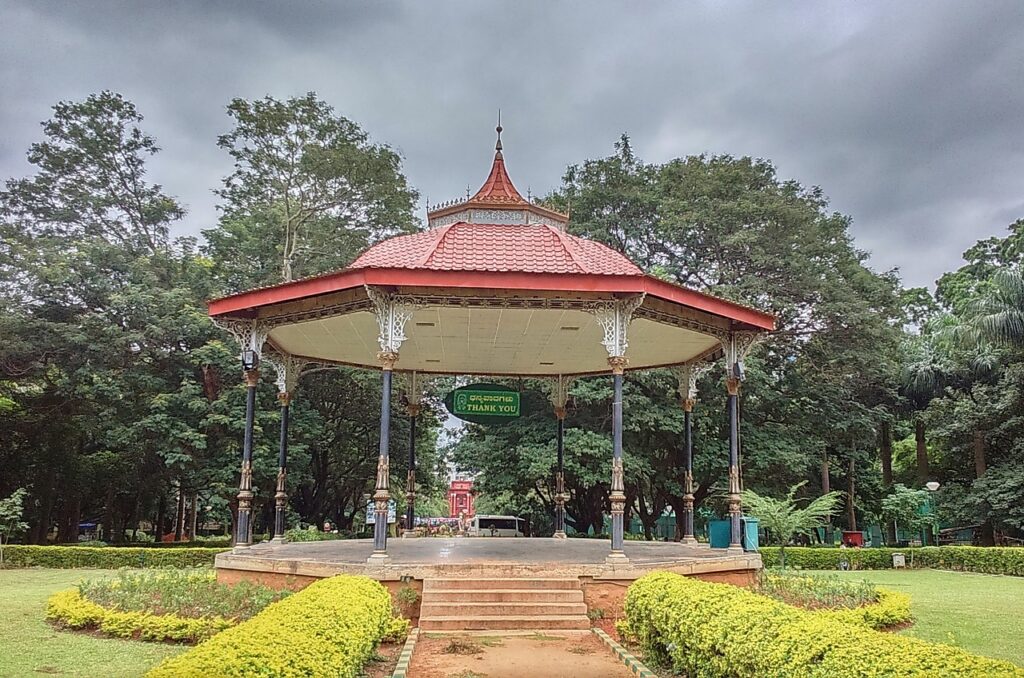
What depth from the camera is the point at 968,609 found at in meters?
12.1

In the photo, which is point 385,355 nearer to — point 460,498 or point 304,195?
point 304,195

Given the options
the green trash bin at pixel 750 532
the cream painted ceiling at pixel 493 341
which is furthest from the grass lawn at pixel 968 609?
the cream painted ceiling at pixel 493 341

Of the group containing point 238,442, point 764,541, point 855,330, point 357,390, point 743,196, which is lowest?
point 764,541

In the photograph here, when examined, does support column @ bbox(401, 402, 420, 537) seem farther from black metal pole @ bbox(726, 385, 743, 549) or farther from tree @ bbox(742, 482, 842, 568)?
tree @ bbox(742, 482, 842, 568)

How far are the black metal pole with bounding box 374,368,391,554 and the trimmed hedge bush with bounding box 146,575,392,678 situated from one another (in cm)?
255

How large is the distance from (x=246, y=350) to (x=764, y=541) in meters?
25.9

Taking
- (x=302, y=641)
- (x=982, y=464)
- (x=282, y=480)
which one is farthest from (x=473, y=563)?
(x=982, y=464)

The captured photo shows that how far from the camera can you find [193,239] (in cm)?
2753

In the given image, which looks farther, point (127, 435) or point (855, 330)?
point (855, 330)

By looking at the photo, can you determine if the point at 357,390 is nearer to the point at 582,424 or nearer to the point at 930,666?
the point at 582,424

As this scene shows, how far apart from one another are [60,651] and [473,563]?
15.1ft

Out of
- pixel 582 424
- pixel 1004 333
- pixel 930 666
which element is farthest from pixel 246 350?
pixel 1004 333

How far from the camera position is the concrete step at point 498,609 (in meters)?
9.30

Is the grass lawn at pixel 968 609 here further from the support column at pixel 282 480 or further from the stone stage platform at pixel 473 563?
the support column at pixel 282 480
